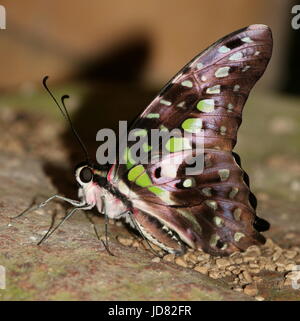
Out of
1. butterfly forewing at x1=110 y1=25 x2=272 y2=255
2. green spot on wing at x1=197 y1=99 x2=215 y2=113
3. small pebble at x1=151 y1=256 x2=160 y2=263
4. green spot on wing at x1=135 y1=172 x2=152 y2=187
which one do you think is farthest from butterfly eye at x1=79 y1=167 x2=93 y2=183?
green spot on wing at x1=197 y1=99 x2=215 y2=113

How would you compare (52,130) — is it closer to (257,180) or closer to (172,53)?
(257,180)

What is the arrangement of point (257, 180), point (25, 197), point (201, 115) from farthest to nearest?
point (257, 180) → point (25, 197) → point (201, 115)

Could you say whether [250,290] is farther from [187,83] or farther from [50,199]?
[50,199]

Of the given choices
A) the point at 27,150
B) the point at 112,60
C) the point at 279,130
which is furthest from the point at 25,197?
the point at 112,60

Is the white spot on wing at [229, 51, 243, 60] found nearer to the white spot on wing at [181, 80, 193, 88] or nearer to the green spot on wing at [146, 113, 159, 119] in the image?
the white spot on wing at [181, 80, 193, 88]

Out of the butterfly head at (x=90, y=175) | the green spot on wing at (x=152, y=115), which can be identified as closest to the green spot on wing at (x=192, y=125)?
the green spot on wing at (x=152, y=115)

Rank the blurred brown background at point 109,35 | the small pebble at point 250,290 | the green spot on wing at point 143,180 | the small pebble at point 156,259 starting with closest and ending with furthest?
Answer: 1. the small pebble at point 250,290
2. the small pebble at point 156,259
3. the green spot on wing at point 143,180
4. the blurred brown background at point 109,35

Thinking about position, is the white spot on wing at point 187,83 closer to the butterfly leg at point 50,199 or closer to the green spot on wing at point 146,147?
the green spot on wing at point 146,147
